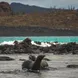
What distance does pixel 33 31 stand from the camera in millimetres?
129500

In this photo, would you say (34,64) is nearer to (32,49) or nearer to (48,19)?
(32,49)

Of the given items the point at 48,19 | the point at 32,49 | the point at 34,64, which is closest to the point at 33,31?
the point at 48,19

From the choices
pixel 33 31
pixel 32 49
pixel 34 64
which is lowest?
pixel 33 31

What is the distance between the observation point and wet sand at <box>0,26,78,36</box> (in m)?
125

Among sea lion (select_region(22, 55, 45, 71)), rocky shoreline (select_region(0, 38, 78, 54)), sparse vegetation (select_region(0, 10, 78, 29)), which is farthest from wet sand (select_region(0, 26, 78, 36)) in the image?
sea lion (select_region(22, 55, 45, 71))

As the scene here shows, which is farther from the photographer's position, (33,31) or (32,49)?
(33,31)

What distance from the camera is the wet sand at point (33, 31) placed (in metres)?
125

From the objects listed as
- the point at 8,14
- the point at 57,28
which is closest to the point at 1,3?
the point at 8,14

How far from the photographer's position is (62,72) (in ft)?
85.5

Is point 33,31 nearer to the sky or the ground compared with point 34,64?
nearer to the ground

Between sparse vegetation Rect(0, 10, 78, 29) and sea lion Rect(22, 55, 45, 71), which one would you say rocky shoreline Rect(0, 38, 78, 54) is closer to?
sea lion Rect(22, 55, 45, 71)

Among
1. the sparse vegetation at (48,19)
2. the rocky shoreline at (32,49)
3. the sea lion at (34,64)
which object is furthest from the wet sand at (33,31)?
the sea lion at (34,64)

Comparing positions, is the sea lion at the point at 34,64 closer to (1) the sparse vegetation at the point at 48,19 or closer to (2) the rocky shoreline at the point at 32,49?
(2) the rocky shoreline at the point at 32,49

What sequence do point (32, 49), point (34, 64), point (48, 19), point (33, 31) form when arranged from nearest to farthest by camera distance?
point (34, 64) < point (32, 49) < point (33, 31) < point (48, 19)
